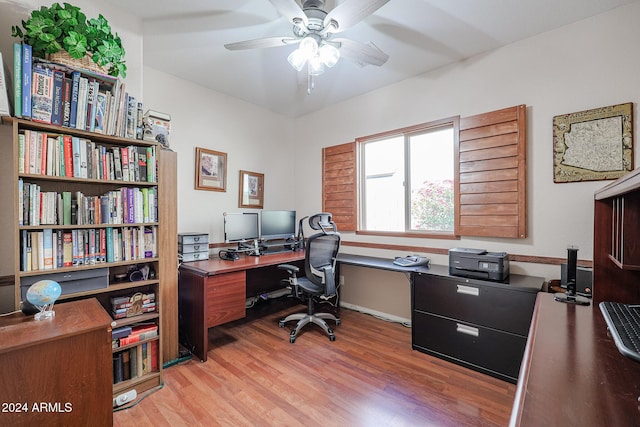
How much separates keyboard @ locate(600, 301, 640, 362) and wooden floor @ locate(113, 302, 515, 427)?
97 centimetres

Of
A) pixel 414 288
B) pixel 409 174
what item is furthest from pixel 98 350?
pixel 409 174

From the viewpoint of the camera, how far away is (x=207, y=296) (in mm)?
2250

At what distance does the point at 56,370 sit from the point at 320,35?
2336mm

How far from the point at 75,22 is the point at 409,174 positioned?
2.91 meters

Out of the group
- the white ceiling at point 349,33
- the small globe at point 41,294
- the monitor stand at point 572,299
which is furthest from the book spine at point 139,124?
the monitor stand at point 572,299

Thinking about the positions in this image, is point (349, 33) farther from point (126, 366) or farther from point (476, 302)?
point (126, 366)

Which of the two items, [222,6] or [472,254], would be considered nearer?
[222,6]

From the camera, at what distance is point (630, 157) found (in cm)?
187

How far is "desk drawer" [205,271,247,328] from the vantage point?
7.46 feet

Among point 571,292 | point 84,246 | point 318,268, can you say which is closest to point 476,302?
point 571,292

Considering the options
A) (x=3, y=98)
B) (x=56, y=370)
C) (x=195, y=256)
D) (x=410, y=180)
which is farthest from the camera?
(x=410, y=180)

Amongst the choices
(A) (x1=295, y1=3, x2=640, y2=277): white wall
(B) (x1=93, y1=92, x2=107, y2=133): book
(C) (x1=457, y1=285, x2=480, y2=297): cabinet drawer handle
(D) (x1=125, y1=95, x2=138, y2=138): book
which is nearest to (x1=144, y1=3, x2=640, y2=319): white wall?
(A) (x1=295, y1=3, x2=640, y2=277): white wall

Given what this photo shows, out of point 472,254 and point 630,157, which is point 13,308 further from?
point 630,157

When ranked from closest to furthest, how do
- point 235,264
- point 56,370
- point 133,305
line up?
point 56,370, point 133,305, point 235,264
